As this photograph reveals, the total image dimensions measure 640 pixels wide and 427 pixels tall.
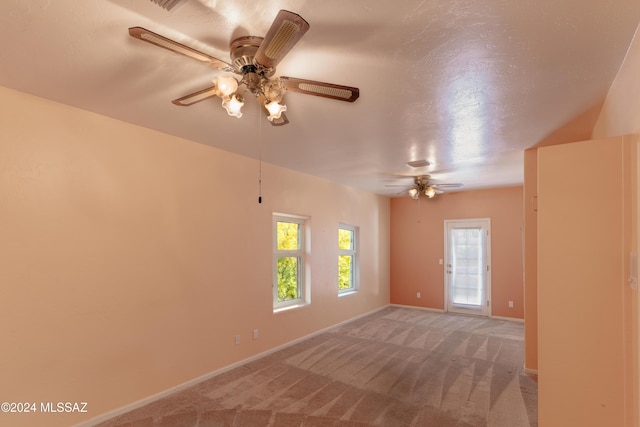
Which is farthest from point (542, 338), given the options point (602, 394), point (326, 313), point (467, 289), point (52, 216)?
point (467, 289)

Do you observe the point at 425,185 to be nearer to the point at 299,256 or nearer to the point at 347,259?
the point at 347,259

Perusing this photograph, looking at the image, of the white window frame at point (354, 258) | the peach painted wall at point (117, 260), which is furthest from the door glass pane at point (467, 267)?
the peach painted wall at point (117, 260)

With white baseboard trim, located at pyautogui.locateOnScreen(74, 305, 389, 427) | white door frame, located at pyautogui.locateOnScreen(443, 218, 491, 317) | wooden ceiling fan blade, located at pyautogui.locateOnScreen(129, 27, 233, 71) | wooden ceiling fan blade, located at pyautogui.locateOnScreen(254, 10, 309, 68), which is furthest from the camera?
white door frame, located at pyautogui.locateOnScreen(443, 218, 491, 317)

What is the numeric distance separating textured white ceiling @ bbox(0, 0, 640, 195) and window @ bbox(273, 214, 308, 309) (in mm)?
1877

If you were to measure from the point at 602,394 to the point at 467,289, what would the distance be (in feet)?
17.7

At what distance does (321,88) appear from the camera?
174 cm

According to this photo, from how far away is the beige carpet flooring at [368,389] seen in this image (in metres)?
2.84

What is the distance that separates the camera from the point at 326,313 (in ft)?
18.3

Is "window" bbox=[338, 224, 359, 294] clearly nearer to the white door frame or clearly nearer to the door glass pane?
the white door frame

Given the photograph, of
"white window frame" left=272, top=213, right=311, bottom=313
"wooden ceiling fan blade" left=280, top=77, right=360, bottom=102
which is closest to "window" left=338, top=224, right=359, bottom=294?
"white window frame" left=272, top=213, right=311, bottom=313

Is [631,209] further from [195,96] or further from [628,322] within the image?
[195,96]

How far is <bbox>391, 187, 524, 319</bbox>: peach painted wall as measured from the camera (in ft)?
21.2

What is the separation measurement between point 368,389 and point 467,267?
4473 millimetres

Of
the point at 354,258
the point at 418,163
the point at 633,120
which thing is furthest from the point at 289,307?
the point at 633,120
